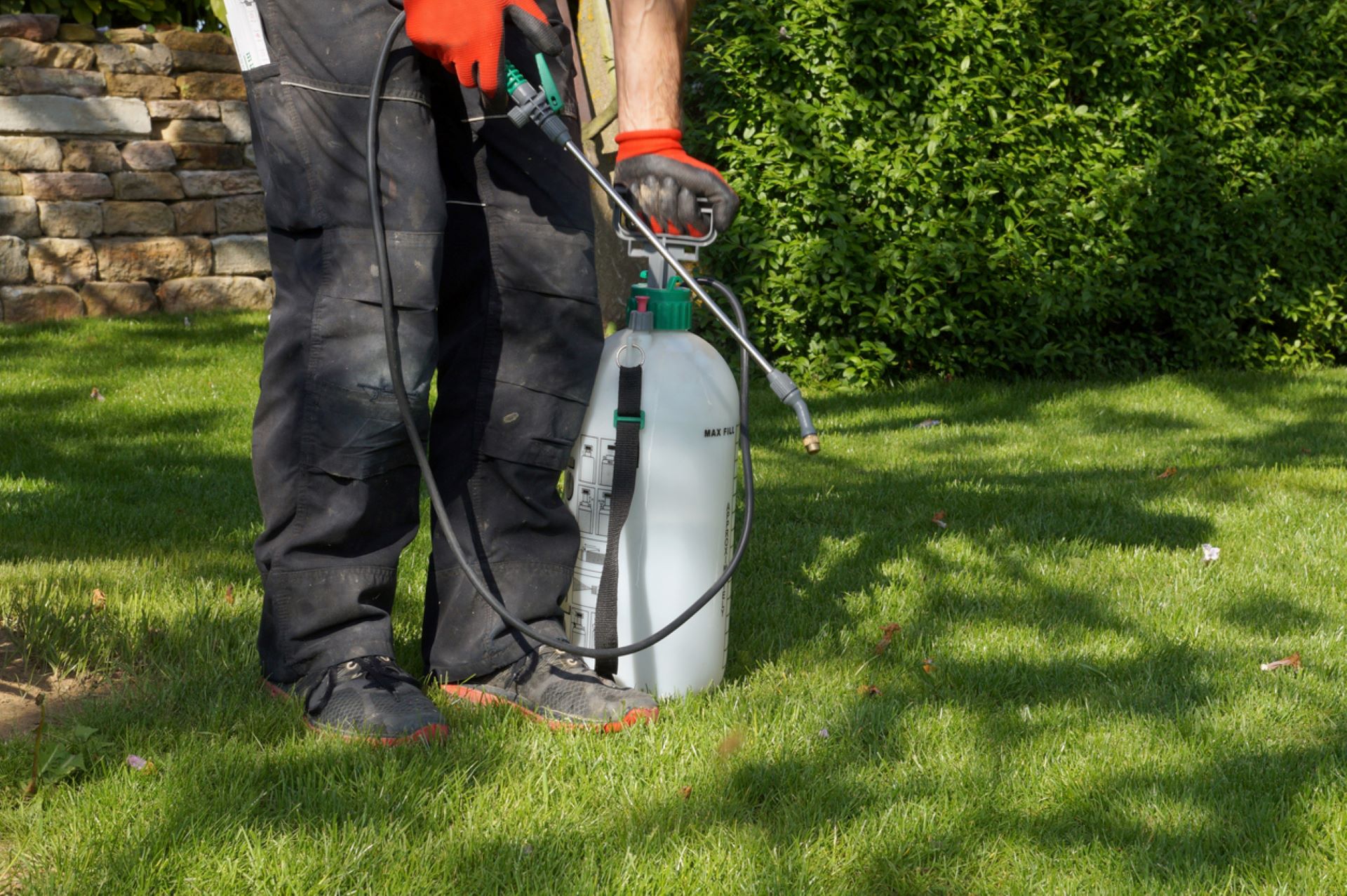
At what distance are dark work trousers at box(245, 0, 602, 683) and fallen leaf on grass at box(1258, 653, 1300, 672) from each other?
1.50 m

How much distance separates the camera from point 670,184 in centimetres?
224

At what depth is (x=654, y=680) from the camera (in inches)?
96.6

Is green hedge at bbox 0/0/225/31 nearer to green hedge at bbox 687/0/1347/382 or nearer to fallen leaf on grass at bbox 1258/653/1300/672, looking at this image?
green hedge at bbox 687/0/1347/382

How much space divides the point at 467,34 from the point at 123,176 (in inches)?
228

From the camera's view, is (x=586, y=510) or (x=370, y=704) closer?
(x=370, y=704)

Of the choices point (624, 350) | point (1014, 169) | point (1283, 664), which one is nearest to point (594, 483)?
point (624, 350)

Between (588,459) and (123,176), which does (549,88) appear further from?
(123,176)

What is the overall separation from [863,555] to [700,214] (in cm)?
152

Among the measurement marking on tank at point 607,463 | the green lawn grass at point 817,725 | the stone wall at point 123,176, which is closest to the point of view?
the green lawn grass at point 817,725

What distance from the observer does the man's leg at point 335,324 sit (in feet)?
6.95

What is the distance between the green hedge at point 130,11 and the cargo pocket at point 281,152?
18.1ft

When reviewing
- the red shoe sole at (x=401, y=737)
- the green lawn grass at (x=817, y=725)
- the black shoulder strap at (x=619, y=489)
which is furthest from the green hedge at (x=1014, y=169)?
the red shoe sole at (x=401, y=737)

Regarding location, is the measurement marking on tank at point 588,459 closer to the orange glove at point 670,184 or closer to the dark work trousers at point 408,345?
the dark work trousers at point 408,345

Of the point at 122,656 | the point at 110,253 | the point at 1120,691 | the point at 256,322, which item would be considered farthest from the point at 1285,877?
the point at 110,253
